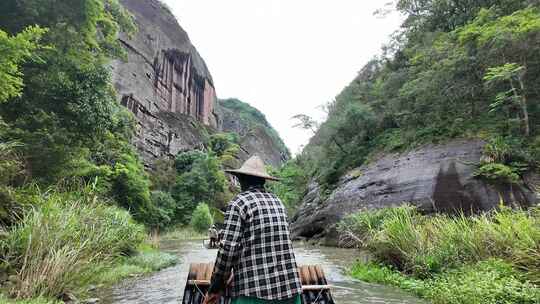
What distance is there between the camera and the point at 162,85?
47.1 m

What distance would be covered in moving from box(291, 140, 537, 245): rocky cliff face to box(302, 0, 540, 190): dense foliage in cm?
138

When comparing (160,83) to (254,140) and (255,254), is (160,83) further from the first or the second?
(255,254)

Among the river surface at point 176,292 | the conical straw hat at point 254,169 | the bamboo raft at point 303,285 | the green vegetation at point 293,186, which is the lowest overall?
the river surface at point 176,292

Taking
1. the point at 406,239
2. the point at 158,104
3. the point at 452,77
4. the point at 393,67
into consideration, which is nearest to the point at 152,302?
the point at 406,239

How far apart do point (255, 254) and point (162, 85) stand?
4739 cm

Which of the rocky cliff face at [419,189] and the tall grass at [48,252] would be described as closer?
the tall grass at [48,252]

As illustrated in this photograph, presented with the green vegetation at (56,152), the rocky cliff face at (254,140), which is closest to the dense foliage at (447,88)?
the green vegetation at (56,152)

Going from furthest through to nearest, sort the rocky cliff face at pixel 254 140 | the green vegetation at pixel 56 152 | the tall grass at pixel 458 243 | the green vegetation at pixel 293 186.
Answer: the rocky cliff face at pixel 254 140
the green vegetation at pixel 293 186
the green vegetation at pixel 56 152
the tall grass at pixel 458 243

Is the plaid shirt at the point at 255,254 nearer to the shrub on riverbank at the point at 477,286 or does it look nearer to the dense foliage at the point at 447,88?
the shrub on riverbank at the point at 477,286

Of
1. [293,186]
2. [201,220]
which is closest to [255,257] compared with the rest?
[201,220]

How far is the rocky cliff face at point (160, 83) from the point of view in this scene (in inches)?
1580

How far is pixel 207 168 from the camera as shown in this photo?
43281 millimetres

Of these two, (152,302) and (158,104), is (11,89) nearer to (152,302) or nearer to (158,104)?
(152,302)

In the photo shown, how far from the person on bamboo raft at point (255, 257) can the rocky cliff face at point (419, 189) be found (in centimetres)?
1215
